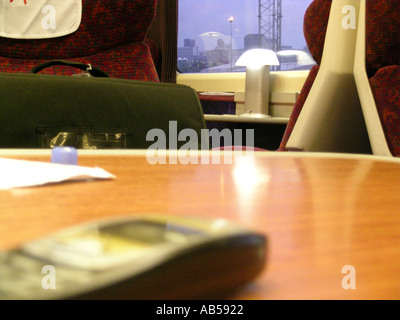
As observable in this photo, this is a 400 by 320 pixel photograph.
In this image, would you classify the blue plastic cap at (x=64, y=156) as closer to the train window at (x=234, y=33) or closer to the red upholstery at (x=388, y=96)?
the red upholstery at (x=388, y=96)

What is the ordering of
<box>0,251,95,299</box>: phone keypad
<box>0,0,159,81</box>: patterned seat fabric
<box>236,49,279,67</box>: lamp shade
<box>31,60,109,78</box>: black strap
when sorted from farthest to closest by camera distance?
<box>236,49,279,67</box>: lamp shade
<box>0,0,159,81</box>: patterned seat fabric
<box>31,60,109,78</box>: black strap
<box>0,251,95,299</box>: phone keypad

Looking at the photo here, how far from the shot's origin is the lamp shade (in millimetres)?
2770

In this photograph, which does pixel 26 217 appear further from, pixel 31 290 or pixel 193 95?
pixel 193 95

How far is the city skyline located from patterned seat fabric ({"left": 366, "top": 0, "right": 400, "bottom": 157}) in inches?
85.1

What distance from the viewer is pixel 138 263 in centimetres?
18

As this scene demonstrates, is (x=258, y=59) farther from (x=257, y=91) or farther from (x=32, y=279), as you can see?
(x=32, y=279)

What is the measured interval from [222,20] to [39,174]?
388 centimetres

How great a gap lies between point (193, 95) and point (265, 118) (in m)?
1.55

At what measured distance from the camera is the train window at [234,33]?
3.50 metres
